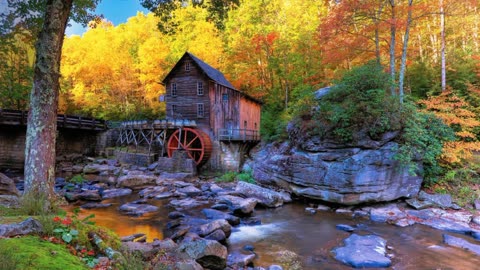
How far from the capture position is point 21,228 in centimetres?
289

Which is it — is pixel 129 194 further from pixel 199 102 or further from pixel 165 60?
pixel 165 60

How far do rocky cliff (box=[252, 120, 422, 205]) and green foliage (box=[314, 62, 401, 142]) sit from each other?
352 millimetres

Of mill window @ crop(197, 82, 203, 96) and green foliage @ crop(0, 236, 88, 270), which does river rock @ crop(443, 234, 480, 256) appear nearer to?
green foliage @ crop(0, 236, 88, 270)

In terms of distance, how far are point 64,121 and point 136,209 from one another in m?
16.1

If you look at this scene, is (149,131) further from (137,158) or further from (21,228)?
(21,228)

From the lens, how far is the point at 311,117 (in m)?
12.0

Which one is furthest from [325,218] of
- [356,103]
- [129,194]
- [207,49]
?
[207,49]

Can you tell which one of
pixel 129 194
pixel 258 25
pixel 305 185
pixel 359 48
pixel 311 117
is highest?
pixel 258 25

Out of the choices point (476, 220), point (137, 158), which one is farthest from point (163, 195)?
point (476, 220)

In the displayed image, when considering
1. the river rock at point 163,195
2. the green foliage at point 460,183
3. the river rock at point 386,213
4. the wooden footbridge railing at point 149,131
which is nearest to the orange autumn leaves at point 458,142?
the green foliage at point 460,183

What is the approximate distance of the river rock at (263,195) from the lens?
417 inches

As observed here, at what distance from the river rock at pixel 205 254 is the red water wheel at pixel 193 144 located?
13.1 metres

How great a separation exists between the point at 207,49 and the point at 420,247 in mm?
23089

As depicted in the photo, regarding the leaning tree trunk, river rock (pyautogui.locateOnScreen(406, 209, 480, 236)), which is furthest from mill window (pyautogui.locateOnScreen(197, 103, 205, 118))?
the leaning tree trunk
